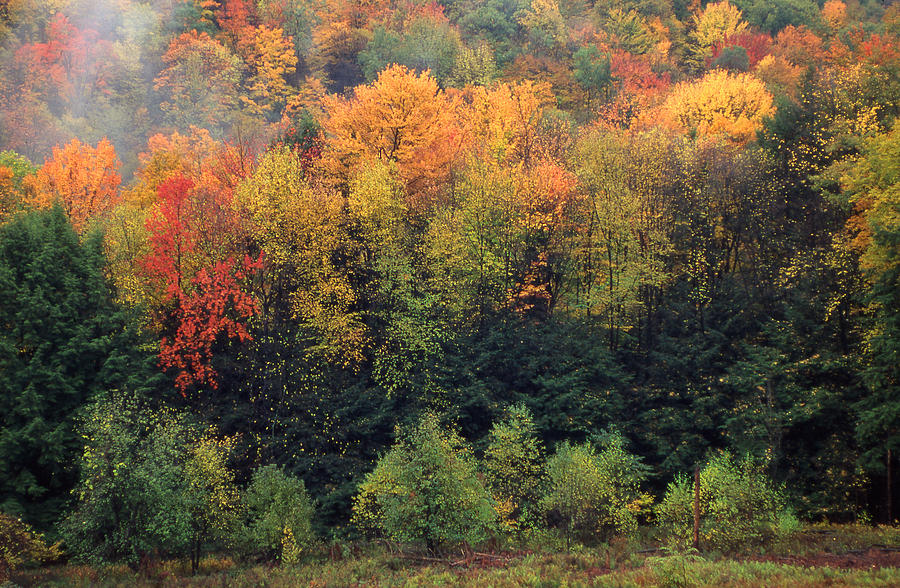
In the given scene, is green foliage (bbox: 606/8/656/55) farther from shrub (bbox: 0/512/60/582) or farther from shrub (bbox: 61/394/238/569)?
shrub (bbox: 0/512/60/582)

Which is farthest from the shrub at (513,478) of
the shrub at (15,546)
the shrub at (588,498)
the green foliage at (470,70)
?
the green foliage at (470,70)

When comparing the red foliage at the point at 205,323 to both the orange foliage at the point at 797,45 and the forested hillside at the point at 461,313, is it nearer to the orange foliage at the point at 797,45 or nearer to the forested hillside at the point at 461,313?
the forested hillside at the point at 461,313

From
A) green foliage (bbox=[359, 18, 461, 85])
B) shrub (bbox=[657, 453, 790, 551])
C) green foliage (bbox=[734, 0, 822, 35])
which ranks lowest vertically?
shrub (bbox=[657, 453, 790, 551])

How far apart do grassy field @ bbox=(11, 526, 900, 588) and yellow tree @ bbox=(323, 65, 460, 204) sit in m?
27.4

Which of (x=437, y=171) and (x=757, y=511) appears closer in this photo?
(x=757, y=511)

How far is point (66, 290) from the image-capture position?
127 ft

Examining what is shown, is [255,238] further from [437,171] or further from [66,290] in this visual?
[437,171]

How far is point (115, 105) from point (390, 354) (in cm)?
6208

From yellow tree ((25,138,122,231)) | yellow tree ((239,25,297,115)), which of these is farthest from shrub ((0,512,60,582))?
yellow tree ((239,25,297,115))

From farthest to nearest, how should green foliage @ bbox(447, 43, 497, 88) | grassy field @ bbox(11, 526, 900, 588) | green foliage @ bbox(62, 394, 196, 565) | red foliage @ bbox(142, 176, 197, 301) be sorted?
green foliage @ bbox(447, 43, 497, 88)
red foliage @ bbox(142, 176, 197, 301)
green foliage @ bbox(62, 394, 196, 565)
grassy field @ bbox(11, 526, 900, 588)

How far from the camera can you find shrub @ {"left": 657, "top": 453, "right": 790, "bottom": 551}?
2805cm

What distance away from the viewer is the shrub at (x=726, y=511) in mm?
28047

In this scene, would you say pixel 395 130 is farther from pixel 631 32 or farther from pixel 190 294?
pixel 631 32

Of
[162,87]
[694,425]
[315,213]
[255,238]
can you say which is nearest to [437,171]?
[315,213]
